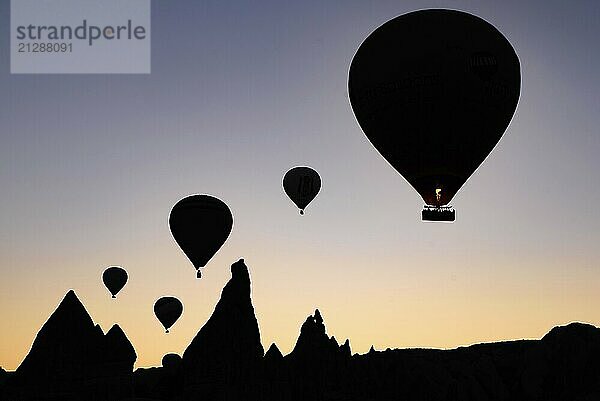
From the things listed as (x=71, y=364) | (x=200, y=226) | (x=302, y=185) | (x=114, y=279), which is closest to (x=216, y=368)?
(x=71, y=364)

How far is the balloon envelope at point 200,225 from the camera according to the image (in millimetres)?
45531

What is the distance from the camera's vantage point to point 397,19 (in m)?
30.9

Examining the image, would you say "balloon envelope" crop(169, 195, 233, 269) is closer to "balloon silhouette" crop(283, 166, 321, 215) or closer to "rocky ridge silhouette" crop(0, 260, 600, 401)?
"balloon silhouette" crop(283, 166, 321, 215)

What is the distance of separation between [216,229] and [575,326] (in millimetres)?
91244

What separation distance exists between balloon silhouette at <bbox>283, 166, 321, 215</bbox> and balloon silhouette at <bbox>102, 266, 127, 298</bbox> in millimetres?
24823

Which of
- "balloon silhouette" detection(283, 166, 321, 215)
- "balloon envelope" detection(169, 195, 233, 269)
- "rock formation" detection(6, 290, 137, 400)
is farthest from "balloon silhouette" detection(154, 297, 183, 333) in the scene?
"balloon silhouette" detection(283, 166, 321, 215)

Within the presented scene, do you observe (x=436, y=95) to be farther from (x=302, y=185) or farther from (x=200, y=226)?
(x=200, y=226)

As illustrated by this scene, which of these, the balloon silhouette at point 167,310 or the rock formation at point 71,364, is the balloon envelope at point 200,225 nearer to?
the rock formation at point 71,364

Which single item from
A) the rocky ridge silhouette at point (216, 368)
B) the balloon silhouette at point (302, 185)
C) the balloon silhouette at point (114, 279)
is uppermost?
the balloon silhouette at point (302, 185)

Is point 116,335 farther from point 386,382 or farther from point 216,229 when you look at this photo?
point 386,382

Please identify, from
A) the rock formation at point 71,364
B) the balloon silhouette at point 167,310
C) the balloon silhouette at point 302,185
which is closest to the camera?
the balloon silhouette at point 302,185

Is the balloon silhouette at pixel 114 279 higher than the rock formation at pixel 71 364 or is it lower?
higher

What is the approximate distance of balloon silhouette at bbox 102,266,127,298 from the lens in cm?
6706

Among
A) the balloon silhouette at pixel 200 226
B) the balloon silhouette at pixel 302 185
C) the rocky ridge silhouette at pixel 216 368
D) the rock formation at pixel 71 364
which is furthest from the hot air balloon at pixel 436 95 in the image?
the rock formation at pixel 71 364
